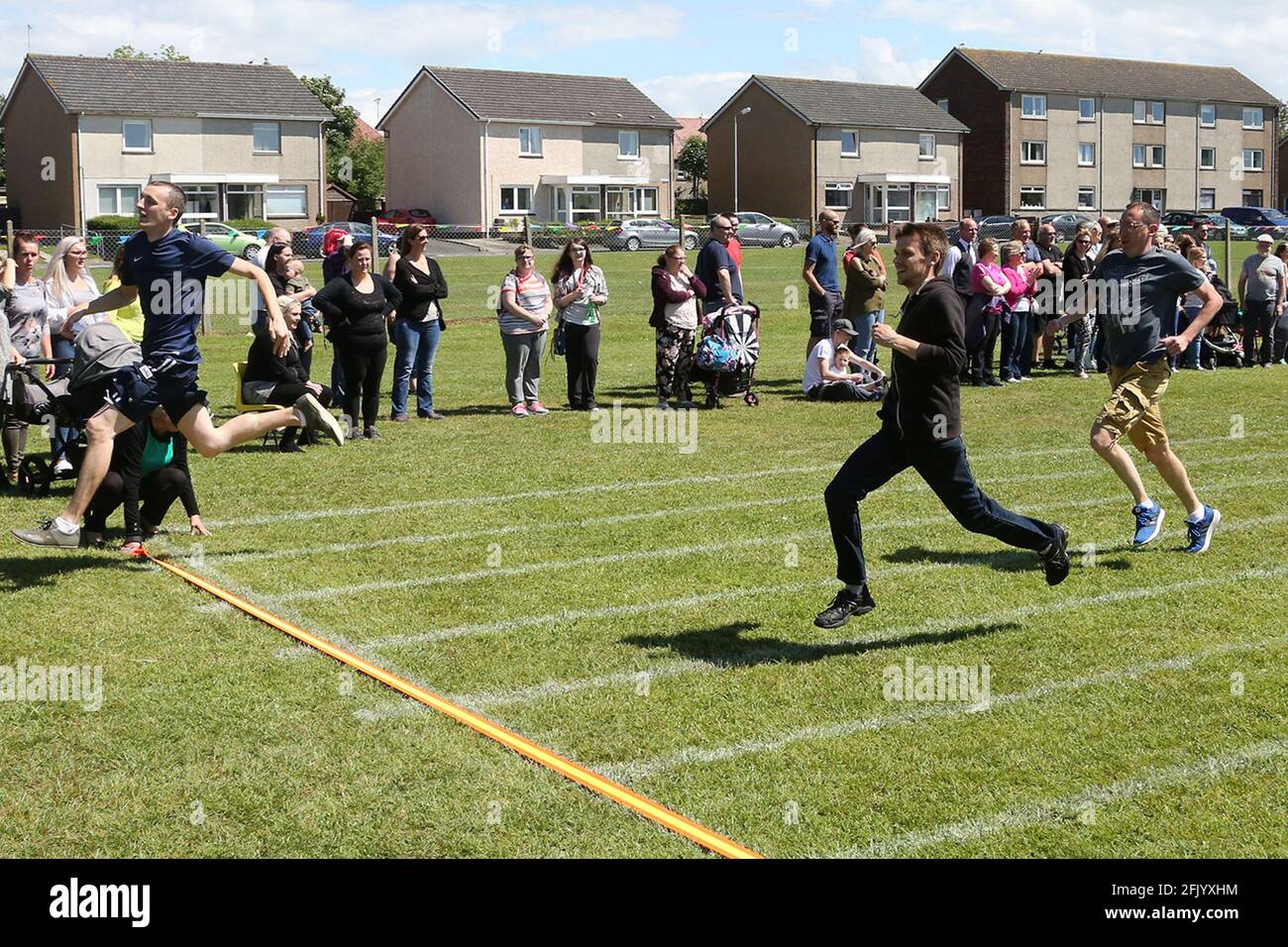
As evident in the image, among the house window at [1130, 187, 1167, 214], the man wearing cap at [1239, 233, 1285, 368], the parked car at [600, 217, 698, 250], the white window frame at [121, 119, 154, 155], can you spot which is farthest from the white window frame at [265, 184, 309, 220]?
the man wearing cap at [1239, 233, 1285, 368]

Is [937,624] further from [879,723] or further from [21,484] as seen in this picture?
[21,484]

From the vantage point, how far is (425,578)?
8781 mm

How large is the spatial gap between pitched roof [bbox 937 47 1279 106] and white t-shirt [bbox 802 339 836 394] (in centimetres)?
7079

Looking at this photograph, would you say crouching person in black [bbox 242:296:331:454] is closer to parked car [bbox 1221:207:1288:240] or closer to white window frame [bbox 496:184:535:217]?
white window frame [bbox 496:184:535:217]

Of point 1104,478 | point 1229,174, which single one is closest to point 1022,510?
point 1104,478

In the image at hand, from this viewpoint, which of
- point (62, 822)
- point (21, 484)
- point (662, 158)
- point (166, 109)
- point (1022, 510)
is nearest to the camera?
point (62, 822)

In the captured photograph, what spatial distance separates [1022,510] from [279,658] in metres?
5.80

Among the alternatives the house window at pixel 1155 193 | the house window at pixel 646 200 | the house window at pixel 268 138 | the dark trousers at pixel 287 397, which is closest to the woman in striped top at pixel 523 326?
the dark trousers at pixel 287 397

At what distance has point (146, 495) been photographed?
972 cm

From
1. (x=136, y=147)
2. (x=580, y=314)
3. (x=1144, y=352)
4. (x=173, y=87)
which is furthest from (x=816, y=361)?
(x=173, y=87)

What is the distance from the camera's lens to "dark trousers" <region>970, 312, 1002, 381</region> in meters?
18.7

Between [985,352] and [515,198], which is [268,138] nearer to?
[515,198]

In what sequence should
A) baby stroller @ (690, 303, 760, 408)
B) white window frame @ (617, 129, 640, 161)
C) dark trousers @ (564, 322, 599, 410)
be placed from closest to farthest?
dark trousers @ (564, 322, 599, 410), baby stroller @ (690, 303, 760, 408), white window frame @ (617, 129, 640, 161)

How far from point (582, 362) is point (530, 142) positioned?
62306 mm
